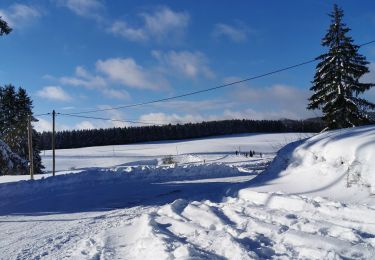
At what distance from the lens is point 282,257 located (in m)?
4.83

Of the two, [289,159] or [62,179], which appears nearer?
[289,159]

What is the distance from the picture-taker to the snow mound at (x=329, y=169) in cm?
776

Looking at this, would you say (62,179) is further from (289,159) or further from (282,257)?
(282,257)

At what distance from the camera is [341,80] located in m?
25.8

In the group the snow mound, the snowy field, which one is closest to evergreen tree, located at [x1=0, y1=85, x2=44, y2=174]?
the snowy field

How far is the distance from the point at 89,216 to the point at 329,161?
589 cm

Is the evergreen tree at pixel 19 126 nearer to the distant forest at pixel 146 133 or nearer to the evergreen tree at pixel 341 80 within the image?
the evergreen tree at pixel 341 80

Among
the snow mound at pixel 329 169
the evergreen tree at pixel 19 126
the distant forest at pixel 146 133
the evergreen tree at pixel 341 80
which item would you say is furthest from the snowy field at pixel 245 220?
the distant forest at pixel 146 133

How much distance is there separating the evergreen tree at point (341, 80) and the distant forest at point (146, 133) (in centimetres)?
8884

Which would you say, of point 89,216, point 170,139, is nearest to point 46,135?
point 170,139

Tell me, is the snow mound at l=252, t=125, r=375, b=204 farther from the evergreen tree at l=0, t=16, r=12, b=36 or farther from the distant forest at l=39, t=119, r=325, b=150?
the distant forest at l=39, t=119, r=325, b=150

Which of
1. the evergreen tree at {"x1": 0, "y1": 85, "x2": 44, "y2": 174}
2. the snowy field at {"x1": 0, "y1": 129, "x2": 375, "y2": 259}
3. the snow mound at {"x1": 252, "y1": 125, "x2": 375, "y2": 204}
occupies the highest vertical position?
the evergreen tree at {"x1": 0, "y1": 85, "x2": 44, "y2": 174}

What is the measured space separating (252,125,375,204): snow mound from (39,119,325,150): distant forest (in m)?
105

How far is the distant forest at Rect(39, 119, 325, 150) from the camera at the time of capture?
119812mm
